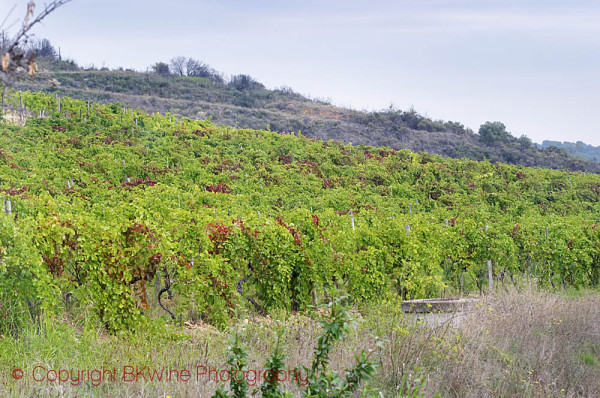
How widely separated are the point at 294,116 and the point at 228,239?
3625 centimetres

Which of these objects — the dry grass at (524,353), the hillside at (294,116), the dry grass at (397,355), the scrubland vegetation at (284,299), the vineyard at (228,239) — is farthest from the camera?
the hillside at (294,116)

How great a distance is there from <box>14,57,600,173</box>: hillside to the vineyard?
52.6ft

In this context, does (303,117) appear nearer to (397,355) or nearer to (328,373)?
(397,355)

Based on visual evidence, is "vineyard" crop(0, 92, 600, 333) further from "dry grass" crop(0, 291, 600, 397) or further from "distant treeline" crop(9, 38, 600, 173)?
"distant treeline" crop(9, 38, 600, 173)

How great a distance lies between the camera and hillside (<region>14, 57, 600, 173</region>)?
36.1 metres

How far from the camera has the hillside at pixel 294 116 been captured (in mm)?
36125

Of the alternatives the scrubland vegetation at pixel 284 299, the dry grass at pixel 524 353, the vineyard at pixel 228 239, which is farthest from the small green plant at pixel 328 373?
the vineyard at pixel 228 239

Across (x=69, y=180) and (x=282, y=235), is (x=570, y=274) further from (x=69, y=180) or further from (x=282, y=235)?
(x=69, y=180)

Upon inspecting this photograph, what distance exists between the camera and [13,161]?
51.4ft

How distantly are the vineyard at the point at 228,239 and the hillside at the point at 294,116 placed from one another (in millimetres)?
16046

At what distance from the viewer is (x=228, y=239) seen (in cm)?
650

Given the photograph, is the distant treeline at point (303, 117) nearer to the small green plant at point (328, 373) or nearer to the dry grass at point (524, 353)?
the dry grass at point (524, 353)

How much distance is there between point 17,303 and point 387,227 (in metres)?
5.20

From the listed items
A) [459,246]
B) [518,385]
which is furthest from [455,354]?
[459,246]
